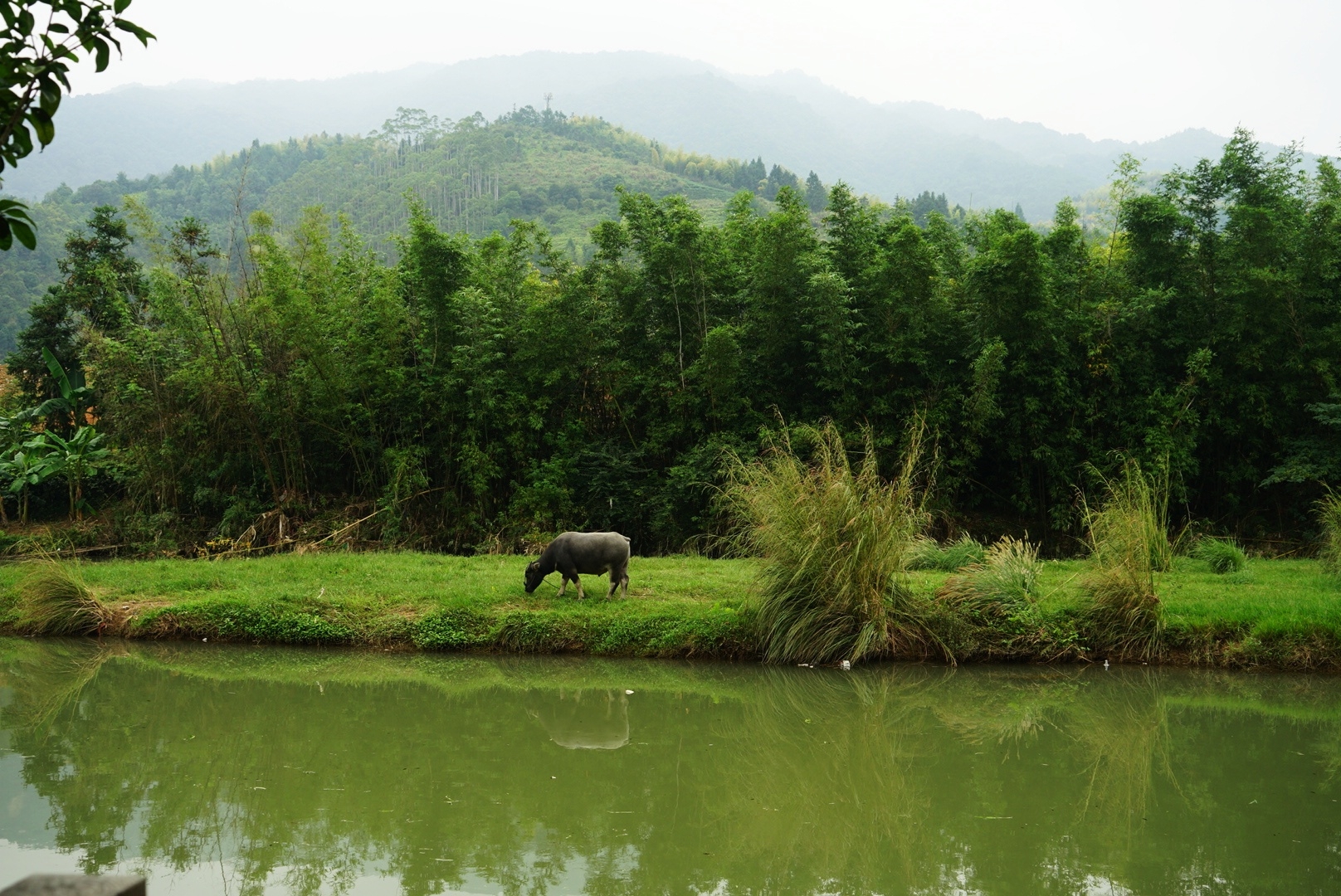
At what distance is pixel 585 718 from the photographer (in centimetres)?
697

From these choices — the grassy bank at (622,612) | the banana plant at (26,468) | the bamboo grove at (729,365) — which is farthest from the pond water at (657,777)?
the banana plant at (26,468)

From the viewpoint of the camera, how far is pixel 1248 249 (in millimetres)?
12016

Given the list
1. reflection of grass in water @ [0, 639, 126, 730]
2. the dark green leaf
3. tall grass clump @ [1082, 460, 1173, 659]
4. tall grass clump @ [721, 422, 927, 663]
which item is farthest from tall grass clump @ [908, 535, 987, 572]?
Answer: the dark green leaf

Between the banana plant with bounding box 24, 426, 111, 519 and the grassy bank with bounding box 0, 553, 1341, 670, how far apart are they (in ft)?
11.4

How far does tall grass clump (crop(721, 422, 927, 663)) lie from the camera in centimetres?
783

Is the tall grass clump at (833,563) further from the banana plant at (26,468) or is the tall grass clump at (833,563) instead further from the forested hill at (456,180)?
the forested hill at (456,180)

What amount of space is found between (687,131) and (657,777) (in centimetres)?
15404

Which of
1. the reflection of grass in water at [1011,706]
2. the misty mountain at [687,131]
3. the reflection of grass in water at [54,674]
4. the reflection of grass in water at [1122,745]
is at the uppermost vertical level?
the misty mountain at [687,131]

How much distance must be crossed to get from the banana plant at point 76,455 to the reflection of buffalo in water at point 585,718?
32.4 ft

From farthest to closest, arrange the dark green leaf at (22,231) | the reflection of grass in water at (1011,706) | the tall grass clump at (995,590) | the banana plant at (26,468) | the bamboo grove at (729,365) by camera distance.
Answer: the banana plant at (26,468) < the bamboo grove at (729,365) < the tall grass clump at (995,590) < the reflection of grass in water at (1011,706) < the dark green leaf at (22,231)

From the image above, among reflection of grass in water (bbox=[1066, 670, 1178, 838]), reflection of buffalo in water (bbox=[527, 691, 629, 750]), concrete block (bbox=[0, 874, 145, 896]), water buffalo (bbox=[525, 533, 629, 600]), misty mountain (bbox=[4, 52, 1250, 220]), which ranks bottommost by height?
reflection of buffalo in water (bbox=[527, 691, 629, 750])

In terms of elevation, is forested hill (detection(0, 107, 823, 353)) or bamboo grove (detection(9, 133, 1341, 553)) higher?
forested hill (detection(0, 107, 823, 353))

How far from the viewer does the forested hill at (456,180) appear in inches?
1884

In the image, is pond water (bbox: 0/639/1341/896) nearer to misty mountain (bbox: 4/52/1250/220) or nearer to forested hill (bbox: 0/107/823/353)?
forested hill (bbox: 0/107/823/353)
